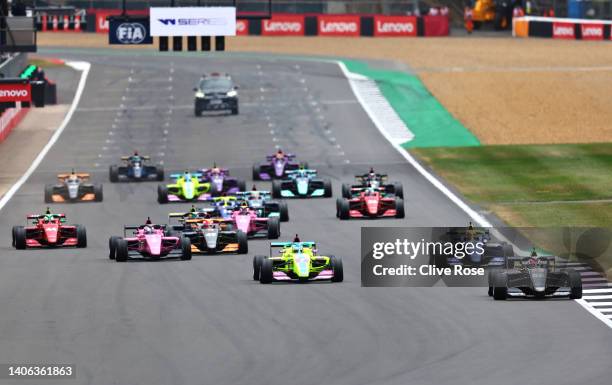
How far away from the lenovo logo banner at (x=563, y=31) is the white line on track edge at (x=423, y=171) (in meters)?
21.1

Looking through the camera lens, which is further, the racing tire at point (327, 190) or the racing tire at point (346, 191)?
the racing tire at point (327, 190)

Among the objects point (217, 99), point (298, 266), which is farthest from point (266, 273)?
point (217, 99)

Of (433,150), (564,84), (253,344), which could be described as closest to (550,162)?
(433,150)

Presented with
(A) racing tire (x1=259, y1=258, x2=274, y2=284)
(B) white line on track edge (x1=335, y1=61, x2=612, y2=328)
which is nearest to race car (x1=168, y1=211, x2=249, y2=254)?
(A) racing tire (x1=259, y1=258, x2=274, y2=284)

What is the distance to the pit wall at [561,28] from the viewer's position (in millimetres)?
110625

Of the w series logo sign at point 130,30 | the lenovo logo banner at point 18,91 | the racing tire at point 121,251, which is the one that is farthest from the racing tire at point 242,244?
the w series logo sign at point 130,30

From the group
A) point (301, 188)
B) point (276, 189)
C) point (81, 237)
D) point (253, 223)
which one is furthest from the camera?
point (301, 188)

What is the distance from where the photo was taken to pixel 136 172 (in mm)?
60000

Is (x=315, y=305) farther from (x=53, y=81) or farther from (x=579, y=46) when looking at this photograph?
(x=579, y=46)

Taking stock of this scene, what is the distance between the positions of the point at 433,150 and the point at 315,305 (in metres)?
35.4

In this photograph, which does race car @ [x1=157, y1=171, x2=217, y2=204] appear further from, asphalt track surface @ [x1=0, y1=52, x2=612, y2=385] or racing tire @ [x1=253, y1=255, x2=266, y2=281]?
racing tire @ [x1=253, y1=255, x2=266, y2=281]

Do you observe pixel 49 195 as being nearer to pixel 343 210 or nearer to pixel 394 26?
pixel 343 210

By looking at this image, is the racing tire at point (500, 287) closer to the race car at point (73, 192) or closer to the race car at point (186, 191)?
the race car at point (186, 191)

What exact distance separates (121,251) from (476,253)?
9519 mm
